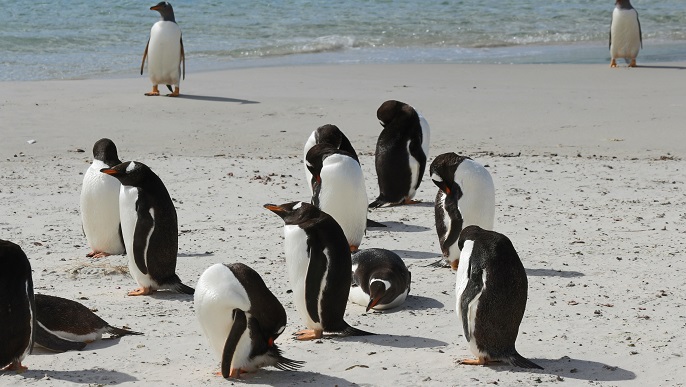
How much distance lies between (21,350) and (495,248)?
2110 mm

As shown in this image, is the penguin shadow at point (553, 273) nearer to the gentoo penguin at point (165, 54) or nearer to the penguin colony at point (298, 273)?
the penguin colony at point (298, 273)

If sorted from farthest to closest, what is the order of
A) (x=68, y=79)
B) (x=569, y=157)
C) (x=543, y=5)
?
(x=543, y=5) < (x=68, y=79) < (x=569, y=157)

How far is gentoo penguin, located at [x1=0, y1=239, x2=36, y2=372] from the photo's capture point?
4949 mm

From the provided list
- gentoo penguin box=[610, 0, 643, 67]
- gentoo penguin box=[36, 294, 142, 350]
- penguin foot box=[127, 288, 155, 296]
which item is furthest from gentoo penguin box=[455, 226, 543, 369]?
gentoo penguin box=[610, 0, 643, 67]

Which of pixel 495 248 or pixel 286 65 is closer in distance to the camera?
pixel 495 248

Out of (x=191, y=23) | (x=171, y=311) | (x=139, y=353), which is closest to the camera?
(x=139, y=353)

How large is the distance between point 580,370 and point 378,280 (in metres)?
1.32

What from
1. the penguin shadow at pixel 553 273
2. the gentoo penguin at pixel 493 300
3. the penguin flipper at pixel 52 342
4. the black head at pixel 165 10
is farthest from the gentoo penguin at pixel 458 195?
the black head at pixel 165 10

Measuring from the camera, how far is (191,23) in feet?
80.8

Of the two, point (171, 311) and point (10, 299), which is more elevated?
point (10, 299)

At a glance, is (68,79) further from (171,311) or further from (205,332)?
(205,332)

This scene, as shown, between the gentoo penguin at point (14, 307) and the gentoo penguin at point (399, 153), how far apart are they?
4501 mm

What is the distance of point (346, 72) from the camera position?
16.7 metres

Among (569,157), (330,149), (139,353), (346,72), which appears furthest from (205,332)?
(346,72)
